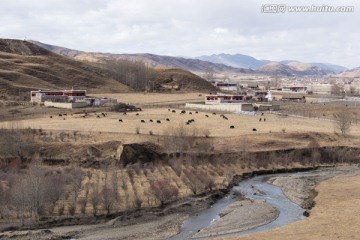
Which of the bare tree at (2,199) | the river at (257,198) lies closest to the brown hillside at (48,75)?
the bare tree at (2,199)

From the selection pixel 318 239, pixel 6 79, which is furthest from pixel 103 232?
pixel 6 79

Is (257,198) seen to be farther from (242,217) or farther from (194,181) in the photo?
(242,217)

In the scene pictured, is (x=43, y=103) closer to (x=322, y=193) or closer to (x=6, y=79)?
(x=6, y=79)

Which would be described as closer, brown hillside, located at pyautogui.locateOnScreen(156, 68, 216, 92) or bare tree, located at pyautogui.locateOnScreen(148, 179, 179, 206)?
bare tree, located at pyautogui.locateOnScreen(148, 179, 179, 206)

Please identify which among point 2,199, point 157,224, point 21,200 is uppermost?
point 21,200

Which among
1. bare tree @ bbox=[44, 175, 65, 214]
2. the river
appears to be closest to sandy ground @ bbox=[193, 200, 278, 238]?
the river

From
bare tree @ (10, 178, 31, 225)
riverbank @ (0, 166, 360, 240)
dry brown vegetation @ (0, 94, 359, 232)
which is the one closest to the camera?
riverbank @ (0, 166, 360, 240)

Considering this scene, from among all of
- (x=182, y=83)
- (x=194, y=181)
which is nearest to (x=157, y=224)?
(x=194, y=181)

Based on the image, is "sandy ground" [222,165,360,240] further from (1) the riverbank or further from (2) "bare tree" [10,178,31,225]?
(2) "bare tree" [10,178,31,225]
